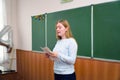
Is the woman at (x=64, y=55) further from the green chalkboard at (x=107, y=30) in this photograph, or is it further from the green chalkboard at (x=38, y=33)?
the green chalkboard at (x=38, y=33)

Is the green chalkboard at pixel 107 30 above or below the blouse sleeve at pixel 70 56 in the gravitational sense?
above

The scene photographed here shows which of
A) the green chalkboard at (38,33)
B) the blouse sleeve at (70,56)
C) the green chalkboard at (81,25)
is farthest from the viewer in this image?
the green chalkboard at (38,33)

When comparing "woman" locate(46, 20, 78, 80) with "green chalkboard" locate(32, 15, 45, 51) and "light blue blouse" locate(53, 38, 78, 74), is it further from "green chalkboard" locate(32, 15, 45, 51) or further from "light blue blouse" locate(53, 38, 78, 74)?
"green chalkboard" locate(32, 15, 45, 51)

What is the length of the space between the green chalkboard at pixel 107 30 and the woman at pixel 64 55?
2.65 feet

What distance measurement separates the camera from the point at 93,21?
3.07 metres

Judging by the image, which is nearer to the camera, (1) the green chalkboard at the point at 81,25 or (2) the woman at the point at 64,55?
(2) the woman at the point at 64,55

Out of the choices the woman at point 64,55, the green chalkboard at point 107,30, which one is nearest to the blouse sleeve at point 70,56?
the woman at point 64,55

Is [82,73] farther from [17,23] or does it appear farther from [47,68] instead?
[17,23]

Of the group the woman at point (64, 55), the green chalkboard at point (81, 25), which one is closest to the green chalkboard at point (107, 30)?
the green chalkboard at point (81, 25)

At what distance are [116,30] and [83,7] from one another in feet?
2.71

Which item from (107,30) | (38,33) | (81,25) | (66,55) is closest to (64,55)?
(66,55)

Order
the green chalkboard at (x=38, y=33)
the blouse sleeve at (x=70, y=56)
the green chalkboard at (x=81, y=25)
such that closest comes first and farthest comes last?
the blouse sleeve at (x=70, y=56)
the green chalkboard at (x=81, y=25)
the green chalkboard at (x=38, y=33)

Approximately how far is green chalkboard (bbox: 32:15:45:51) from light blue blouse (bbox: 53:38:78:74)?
221cm

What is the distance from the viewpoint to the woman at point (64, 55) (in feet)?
7.00
